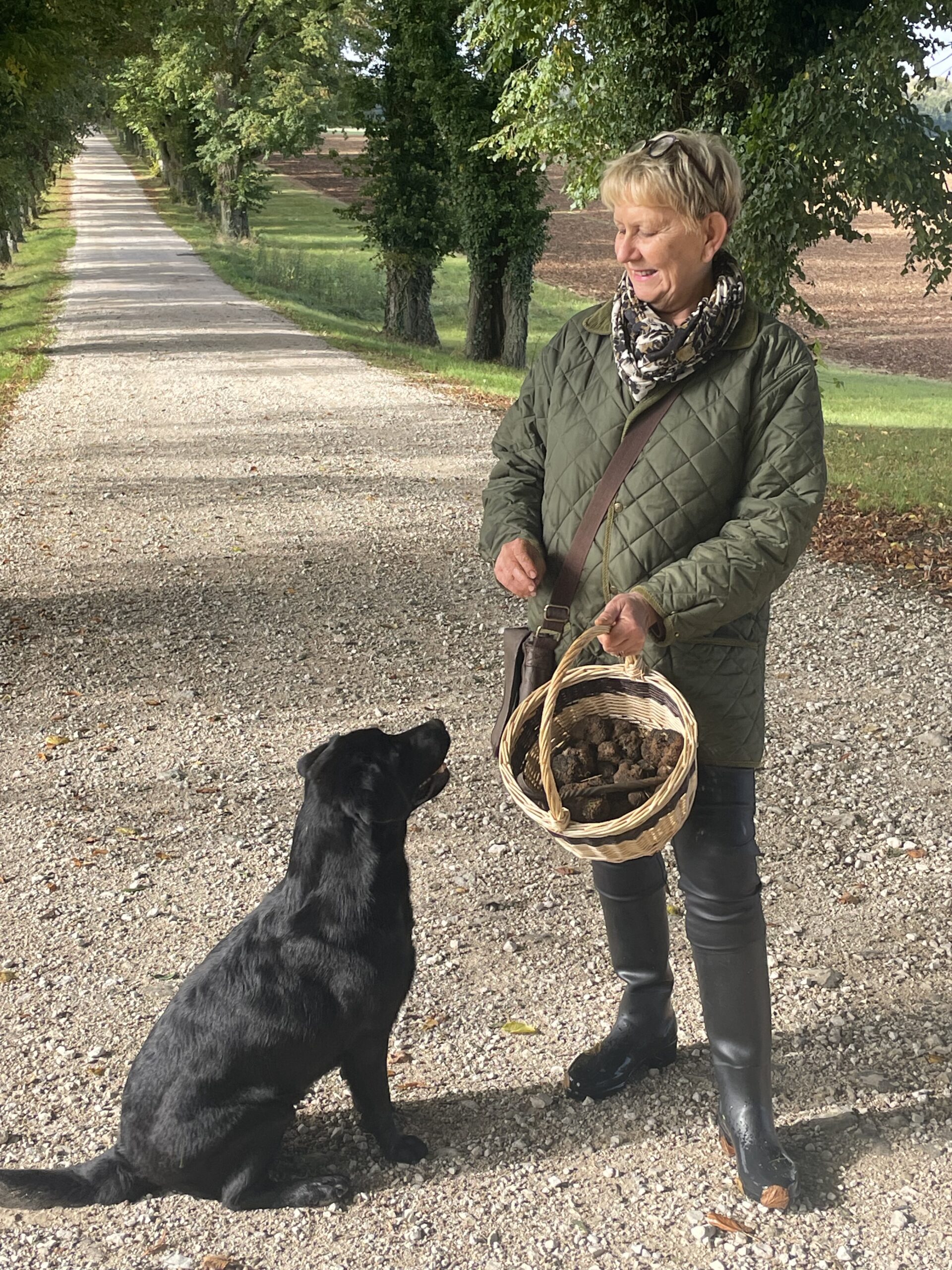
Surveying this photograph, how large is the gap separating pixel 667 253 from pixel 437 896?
2.76m

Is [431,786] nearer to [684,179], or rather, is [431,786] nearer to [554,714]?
[554,714]

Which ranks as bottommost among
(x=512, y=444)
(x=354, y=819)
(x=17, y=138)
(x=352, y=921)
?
(x=352, y=921)

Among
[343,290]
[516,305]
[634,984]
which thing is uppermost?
[343,290]

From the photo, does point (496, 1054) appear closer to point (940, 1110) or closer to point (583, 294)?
point (940, 1110)

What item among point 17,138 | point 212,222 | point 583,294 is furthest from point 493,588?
point 212,222

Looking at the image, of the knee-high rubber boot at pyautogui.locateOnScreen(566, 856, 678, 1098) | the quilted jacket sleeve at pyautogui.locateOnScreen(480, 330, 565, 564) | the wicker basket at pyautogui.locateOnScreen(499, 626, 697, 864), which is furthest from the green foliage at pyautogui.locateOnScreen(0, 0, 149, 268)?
the knee-high rubber boot at pyautogui.locateOnScreen(566, 856, 678, 1098)

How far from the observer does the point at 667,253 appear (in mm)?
2578

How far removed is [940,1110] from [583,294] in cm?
3577

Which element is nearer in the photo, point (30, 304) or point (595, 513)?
point (595, 513)

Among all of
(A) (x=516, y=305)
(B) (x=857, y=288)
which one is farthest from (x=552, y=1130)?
(B) (x=857, y=288)

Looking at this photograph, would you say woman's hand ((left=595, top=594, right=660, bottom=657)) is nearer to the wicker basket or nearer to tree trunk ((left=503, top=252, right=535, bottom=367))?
the wicker basket

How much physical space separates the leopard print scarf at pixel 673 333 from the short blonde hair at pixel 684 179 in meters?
0.15

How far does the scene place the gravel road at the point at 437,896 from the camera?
9.86ft

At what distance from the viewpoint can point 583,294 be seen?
122 ft
